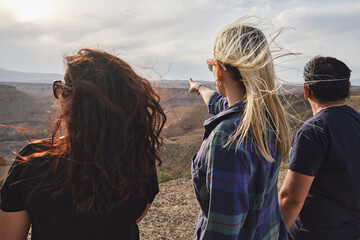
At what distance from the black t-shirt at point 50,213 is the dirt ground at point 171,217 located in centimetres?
391

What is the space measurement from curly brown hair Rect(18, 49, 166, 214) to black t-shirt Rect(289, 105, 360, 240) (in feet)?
3.57

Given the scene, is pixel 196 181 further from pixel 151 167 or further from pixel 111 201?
pixel 111 201

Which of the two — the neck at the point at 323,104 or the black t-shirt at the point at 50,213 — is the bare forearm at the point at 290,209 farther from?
the black t-shirt at the point at 50,213

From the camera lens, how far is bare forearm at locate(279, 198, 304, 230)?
197 cm

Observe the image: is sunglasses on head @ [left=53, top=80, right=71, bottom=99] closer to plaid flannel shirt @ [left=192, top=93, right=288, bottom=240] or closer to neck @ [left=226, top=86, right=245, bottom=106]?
plaid flannel shirt @ [left=192, top=93, right=288, bottom=240]

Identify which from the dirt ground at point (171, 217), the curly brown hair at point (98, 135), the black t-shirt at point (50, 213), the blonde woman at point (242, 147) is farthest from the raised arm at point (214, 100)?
the dirt ground at point (171, 217)

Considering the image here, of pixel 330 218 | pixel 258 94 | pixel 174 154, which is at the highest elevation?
pixel 258 94

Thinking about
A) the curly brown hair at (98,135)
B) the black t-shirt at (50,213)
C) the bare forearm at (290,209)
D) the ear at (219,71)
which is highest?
the ear at (219,71)

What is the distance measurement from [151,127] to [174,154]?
15.6m

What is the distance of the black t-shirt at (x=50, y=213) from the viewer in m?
1.31

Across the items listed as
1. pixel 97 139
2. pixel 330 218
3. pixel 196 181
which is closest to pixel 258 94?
pixel 196 181

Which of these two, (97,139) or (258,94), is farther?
(258,94)

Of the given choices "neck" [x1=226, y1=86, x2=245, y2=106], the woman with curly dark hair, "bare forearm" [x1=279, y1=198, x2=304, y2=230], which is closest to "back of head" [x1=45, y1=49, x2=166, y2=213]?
the woman with curly dark hair

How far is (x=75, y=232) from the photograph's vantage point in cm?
141
